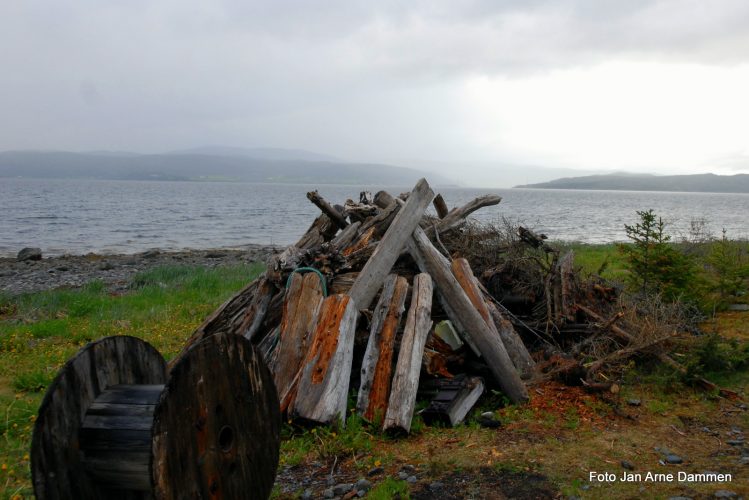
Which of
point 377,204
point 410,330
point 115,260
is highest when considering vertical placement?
point 377,204

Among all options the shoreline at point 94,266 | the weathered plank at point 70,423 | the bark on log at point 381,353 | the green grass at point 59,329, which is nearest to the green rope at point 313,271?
the bark on log at point 381,353

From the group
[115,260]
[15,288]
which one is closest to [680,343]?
[15,288]

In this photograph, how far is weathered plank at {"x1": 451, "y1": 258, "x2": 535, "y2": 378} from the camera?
746 centimetres

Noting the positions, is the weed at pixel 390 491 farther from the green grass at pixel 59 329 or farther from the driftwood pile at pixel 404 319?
the green grass at pixel 59 329

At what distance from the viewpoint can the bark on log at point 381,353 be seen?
617 centimetres

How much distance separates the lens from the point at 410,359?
6.44 m

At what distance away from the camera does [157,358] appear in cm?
423

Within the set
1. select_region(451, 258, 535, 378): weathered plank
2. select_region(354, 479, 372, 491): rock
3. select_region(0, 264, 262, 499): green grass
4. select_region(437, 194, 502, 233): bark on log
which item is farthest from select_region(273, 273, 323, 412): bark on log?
select_region(437, 194, 502, 233): bark on log

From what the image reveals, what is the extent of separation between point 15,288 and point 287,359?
1625 centimetres

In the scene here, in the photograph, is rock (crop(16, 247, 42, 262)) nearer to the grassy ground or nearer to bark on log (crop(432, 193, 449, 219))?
the grassy ground

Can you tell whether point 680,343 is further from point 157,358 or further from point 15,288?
point 15,288

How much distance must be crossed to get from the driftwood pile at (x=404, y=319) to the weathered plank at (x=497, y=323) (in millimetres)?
16

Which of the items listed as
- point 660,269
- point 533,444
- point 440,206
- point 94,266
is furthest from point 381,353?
point 94,266

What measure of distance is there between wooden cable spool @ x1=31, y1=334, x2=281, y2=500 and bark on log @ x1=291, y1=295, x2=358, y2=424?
1.86 meters
